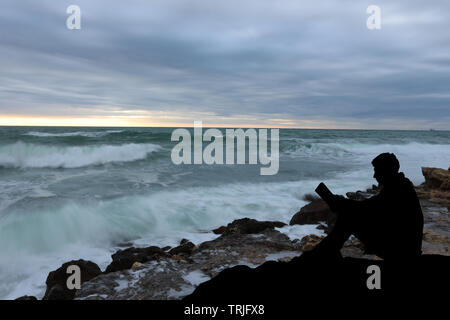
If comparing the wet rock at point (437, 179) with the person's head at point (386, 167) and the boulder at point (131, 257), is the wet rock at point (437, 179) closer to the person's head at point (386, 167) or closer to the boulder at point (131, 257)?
the boulder at point (131, 257)

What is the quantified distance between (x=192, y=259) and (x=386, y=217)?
3.75 metres

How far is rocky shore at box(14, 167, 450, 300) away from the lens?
4.12m

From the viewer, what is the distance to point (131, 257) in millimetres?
5258

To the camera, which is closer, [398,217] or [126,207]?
[398,217]

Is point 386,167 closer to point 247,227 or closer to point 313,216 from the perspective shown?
point 247,227

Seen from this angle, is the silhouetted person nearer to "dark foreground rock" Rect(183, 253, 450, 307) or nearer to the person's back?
the person's back

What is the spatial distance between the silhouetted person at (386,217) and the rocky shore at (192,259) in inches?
94.3

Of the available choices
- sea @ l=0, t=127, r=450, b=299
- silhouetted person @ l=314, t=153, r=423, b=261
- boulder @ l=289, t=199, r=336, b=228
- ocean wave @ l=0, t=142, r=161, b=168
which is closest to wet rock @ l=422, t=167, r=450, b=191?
sea @ l=0, t=127, r=450, b=299

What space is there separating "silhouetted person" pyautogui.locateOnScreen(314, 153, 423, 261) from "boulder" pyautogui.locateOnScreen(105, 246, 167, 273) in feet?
12.9

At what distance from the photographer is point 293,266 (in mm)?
2352

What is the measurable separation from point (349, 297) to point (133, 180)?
13.6 meters

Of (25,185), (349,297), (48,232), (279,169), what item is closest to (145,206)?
(48,232)

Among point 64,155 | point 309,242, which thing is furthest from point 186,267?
point 64,155
